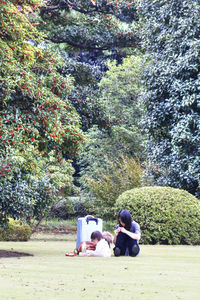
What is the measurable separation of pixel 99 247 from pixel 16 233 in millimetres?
6475

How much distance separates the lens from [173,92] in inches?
625

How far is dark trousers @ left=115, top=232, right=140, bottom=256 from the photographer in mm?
10336

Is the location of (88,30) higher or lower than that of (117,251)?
higher

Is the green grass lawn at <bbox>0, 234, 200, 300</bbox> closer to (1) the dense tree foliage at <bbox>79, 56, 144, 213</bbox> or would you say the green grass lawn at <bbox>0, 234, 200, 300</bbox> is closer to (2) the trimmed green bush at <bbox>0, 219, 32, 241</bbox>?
(2) the trimmed green bush at <bbox>0, 219, 32, 241</bbox>

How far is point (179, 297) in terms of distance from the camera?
5102mm

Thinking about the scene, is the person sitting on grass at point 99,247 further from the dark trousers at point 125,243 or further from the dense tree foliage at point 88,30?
the dense tree foliage at point 88,30

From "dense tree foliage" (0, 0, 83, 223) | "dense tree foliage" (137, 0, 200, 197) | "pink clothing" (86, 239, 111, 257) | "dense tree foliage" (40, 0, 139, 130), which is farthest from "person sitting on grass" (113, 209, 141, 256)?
"dense tree foliage" (40, 0, 139, 130)

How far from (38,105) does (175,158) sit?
6.81 meters

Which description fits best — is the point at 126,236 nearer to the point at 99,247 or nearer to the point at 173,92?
the point at 99,247

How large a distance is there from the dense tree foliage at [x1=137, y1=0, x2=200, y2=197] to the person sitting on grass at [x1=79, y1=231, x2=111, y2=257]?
5674mm

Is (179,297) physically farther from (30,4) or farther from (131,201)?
(131,201)

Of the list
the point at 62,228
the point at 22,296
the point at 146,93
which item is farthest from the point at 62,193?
the point at 22,296

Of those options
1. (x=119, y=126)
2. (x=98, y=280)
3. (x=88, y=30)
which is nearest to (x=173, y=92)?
(x=88, y=30)

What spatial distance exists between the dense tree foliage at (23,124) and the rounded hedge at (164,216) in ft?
12.1
